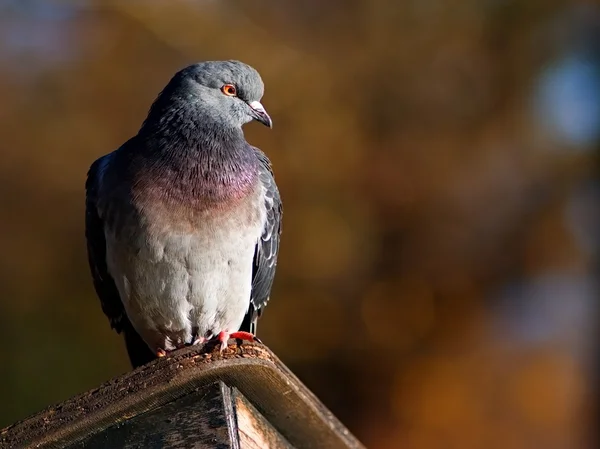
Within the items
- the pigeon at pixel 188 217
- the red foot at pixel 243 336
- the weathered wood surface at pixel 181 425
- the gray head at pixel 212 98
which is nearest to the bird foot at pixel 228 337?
the red foot at pixel 243 336

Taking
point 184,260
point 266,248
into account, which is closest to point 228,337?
point 184,260

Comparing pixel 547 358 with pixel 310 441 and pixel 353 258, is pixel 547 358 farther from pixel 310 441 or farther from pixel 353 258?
pixel 310 441

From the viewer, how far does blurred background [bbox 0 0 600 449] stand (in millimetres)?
13594

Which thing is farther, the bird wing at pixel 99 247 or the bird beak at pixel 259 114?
the bird beak at pixel 259 114

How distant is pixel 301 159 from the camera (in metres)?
13.8

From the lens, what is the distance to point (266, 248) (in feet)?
19.6

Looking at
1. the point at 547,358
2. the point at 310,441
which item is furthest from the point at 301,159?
the point at 310,441

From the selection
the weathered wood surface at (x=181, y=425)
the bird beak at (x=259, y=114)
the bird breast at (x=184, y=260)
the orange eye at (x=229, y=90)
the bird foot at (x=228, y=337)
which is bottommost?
the weathered wood surface at (x=181, y=425)

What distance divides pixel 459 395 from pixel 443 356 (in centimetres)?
66

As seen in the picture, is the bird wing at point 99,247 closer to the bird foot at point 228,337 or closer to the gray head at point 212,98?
the gray head at point 212,98

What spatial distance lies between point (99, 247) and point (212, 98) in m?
1.05

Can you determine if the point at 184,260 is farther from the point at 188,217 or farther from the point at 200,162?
the point at 200,162

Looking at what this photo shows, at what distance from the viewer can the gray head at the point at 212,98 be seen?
231 inches

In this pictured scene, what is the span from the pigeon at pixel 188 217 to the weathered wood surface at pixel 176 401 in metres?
1.30
